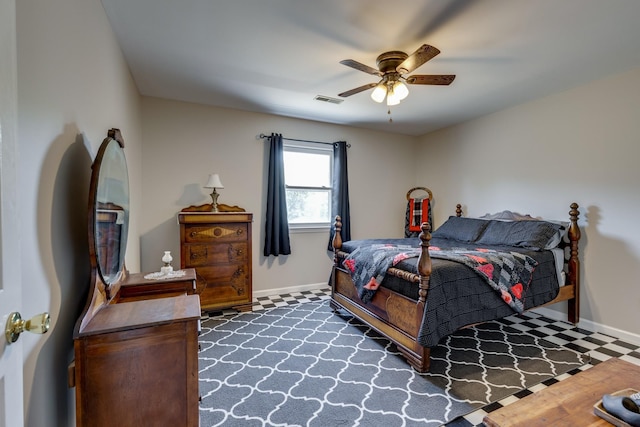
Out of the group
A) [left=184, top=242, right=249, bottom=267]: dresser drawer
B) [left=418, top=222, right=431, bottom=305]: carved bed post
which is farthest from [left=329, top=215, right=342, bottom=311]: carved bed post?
[left=418, top=222, right=431, bottom=305]: carved bed post

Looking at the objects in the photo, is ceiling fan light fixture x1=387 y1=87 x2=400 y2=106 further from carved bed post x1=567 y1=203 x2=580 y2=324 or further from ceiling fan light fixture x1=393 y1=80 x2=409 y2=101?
carved bed post x1=567 y1=203 x2=580 y2=324

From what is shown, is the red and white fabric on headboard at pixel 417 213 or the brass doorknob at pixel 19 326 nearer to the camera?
the brass doorknob at pixel 19 326

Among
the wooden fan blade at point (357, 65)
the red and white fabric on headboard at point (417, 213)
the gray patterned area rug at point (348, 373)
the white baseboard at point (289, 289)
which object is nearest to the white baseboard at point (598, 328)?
the gray patterned area rug at point (348, 373)

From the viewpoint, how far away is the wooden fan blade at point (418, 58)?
1.95 metres

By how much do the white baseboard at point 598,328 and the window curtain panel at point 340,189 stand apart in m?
2.54

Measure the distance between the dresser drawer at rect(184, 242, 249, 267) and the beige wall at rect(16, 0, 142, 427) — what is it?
1631 millimetres

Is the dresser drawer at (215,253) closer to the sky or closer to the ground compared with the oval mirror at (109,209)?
closer to the ground

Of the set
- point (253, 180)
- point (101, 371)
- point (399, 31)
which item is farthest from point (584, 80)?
point (101, 371)

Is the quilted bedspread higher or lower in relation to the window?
lower

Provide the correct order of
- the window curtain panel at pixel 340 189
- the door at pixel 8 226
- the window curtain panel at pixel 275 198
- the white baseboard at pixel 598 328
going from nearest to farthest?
the door at pixel 8 226 < the white baseboard at pixel 598 328 < the window curtain panel at pixel 275 198 < the window curtain panel at pixel 340 189

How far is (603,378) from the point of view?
4.54ft

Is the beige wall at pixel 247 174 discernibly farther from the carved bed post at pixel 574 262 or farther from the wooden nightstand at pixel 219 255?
the carved bed post at pixel 574 262

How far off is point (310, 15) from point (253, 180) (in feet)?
7.62

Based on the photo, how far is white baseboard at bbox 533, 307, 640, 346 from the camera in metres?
2.75
